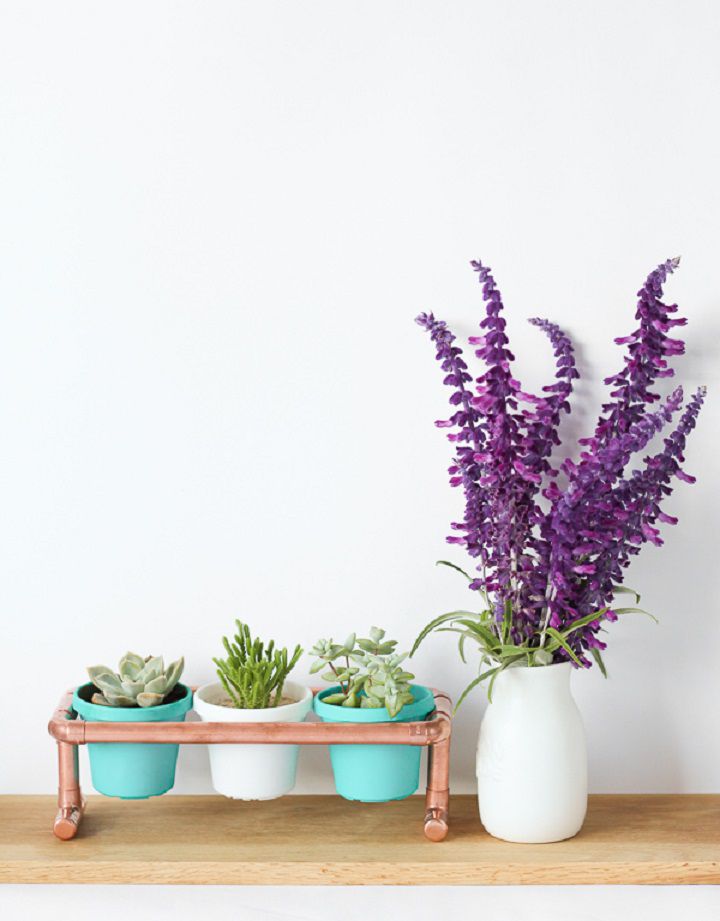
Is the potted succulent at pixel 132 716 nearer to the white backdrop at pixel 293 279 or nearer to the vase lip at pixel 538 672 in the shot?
the white backdrop at pixel 293 279

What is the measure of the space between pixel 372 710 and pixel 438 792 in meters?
0.11

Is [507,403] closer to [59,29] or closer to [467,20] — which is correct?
[467,20]

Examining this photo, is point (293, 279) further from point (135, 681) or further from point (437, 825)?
point (437, 825)

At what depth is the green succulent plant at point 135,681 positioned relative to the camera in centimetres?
104

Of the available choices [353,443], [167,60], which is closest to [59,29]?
[167,60]

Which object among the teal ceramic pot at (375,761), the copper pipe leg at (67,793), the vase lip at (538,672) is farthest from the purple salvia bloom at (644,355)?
the copper pipe leg at (67,793)

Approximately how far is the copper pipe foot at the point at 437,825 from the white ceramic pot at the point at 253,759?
0.14m

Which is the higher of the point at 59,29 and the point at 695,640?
the point at 59,29

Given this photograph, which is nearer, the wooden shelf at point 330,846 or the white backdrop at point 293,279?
the wooden shelf at point 330,846

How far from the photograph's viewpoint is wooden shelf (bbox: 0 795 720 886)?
985 mm

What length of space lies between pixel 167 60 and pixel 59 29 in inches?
4.6

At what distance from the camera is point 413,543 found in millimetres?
1147

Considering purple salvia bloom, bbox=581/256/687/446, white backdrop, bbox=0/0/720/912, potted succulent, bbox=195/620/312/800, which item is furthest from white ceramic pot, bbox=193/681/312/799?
purple salvia bloom, bbox=581/256/687/446

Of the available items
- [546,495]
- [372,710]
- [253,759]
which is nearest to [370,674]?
[372,710]
